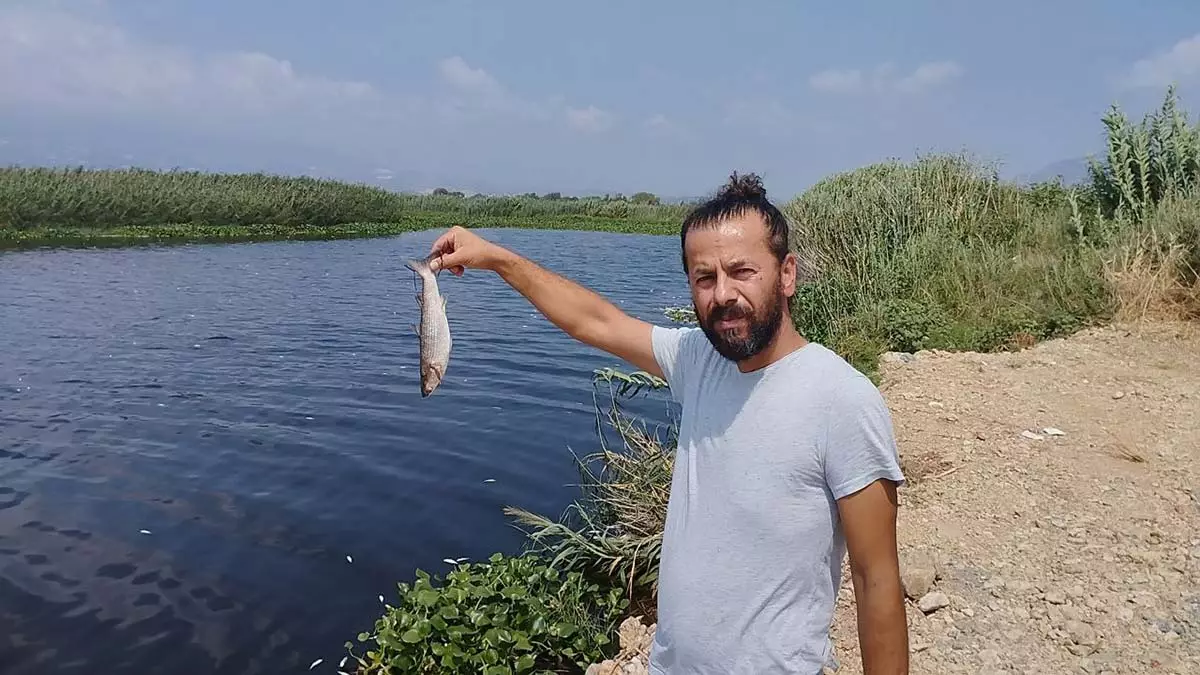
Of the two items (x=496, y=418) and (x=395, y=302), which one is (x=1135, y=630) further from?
(x=395, y=302)

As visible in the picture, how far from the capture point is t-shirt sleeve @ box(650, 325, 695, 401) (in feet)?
8.37

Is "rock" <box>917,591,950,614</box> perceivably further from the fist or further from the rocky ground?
the fist

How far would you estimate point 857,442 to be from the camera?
1949mm

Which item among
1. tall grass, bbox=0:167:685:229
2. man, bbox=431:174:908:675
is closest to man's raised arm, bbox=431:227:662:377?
man, bbox=431:174:908:675

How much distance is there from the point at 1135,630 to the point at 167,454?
8.94m

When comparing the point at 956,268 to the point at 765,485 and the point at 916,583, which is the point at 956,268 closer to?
the point at 916,583

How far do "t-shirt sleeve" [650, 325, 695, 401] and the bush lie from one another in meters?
2.67

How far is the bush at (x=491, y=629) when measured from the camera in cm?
479

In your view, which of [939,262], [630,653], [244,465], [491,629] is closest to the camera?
[491,629]

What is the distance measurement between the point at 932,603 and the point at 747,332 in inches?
130

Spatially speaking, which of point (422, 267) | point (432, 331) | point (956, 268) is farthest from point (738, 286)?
point (956, 268)

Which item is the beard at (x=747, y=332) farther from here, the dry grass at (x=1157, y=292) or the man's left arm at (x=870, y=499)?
the dry grass at (x=1157, y=292)

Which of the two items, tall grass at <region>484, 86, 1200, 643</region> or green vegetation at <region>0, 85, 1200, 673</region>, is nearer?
green vegetation at <region>0, 85, 1200, 673</region>

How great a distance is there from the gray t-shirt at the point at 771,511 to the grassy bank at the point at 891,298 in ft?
9.12
